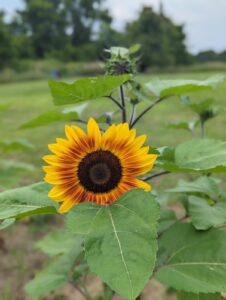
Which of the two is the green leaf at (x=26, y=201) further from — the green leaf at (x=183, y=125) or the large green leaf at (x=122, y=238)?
the green leaf at (x=183, y=125)

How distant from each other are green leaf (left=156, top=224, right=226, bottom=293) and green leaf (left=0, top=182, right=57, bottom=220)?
0.27 m

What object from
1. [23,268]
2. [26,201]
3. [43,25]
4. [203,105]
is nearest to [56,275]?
[26,201]

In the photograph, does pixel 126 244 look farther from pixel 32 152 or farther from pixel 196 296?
pixel 32 152

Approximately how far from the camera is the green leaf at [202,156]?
0.85 meters

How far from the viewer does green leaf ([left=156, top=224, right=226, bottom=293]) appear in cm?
90

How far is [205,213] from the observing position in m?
1.03

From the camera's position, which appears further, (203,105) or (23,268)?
(23,268)

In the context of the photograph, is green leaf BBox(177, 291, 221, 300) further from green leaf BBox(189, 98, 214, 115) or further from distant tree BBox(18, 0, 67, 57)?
distant tree BBox(18, 0, 67, 57)

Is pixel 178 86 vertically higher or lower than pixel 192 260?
higher

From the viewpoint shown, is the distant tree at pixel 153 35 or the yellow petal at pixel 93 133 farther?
the distant tree at pixel 153 35

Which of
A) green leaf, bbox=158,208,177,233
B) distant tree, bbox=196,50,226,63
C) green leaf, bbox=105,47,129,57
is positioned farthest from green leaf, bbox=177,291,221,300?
distant tree, bbox=196,50,226,63

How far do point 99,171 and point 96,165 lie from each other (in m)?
0.01

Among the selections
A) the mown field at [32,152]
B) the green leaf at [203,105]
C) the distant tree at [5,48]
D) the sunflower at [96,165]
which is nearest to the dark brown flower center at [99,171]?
the sunflower at [96,165]

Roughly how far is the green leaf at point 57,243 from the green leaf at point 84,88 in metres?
0.74
